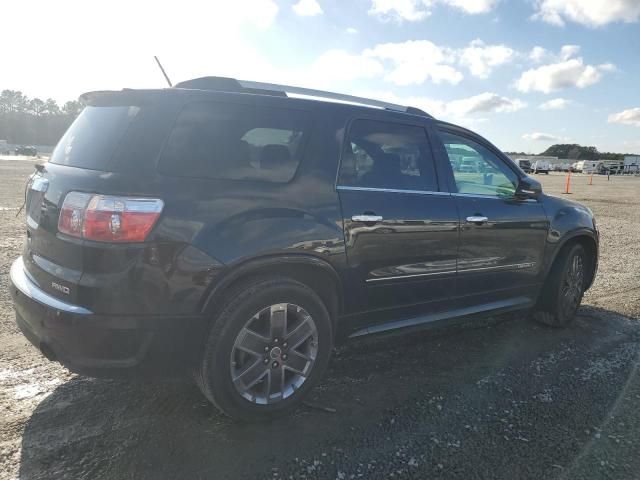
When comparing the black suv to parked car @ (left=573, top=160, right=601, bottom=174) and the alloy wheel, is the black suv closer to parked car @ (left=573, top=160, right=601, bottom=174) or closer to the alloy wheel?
the alloy wheel

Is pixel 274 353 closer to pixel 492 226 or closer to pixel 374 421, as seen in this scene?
pixel 374 421

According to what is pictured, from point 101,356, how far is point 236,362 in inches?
27.6

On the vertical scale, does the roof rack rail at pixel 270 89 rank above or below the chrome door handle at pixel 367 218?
above

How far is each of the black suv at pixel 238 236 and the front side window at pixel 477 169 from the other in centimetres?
9

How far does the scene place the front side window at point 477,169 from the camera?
3.83 meters

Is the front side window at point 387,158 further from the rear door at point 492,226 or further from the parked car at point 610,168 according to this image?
the parked car at point 610,168

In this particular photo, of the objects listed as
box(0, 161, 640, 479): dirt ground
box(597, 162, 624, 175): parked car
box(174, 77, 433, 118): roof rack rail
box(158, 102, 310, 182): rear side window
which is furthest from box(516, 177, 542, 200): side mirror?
box(597, 162, 624, 175): parked car

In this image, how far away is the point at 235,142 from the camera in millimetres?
2746

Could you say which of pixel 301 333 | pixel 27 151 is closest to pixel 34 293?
pixel 301 333

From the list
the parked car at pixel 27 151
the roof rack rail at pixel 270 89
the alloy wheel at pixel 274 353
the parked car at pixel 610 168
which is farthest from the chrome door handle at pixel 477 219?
the parked car at pixel 27 151

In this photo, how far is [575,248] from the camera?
4773 mm

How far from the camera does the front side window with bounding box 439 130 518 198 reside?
3.83m

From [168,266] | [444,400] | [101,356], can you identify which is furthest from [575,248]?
[101,356]

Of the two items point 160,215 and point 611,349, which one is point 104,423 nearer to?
point 160,215
